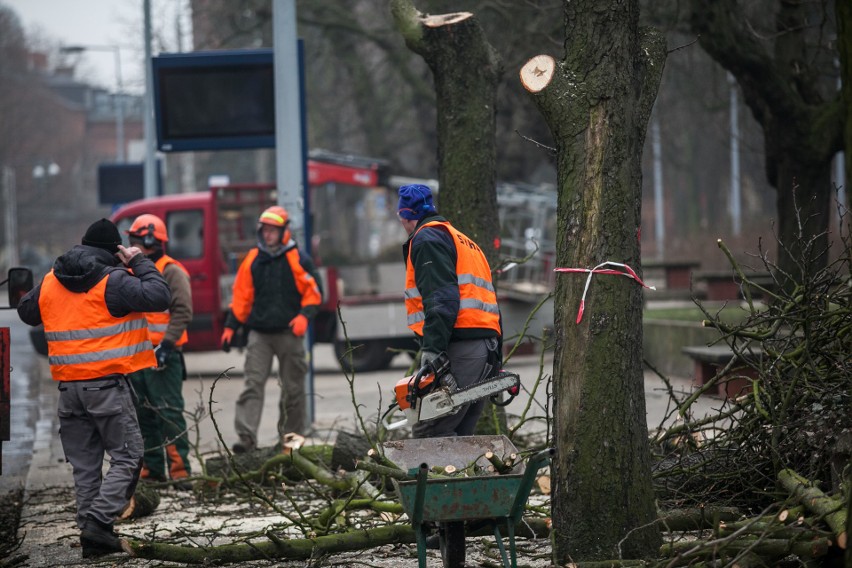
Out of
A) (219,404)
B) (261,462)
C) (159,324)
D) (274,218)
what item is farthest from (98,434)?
(219,404)

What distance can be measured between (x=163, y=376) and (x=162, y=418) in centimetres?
48

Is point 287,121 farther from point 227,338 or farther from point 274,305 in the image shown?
point 227,338

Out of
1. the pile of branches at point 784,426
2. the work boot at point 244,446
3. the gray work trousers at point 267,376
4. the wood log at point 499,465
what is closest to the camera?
the wood log at point 499,465

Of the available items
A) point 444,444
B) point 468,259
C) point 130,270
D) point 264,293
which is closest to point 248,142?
point 264,293

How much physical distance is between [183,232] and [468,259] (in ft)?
36.0

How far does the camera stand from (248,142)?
11242mm

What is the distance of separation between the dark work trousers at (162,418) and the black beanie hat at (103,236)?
159 centimetres

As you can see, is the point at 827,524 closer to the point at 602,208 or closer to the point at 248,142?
the point at 602,208

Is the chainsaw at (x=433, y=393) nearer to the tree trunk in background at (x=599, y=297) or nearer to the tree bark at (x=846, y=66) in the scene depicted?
the tree trunk in background at (x=599, y=297)

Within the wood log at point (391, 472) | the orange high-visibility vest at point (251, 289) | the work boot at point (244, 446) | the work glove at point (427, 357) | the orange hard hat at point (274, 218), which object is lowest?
the work boot at point (244, 446)

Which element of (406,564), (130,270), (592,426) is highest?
(130,270)

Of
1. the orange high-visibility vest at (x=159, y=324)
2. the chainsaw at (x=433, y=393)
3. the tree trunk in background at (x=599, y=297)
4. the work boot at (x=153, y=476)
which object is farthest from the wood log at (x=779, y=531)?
the orange high-visibility vest at (x=159, y=324)

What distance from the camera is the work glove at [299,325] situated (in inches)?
364

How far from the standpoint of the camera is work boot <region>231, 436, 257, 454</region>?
28.8ft
